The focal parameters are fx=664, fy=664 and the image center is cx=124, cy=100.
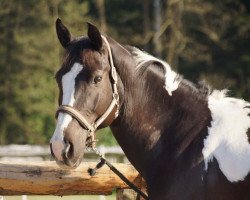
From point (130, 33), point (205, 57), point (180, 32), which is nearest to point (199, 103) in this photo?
point (180, 32)

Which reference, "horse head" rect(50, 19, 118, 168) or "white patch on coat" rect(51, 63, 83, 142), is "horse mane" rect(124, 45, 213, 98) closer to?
"horse head" rect(50, 19, 118, 168)

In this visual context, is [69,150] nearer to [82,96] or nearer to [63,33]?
[82,96]

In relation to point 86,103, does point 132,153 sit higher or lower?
lower

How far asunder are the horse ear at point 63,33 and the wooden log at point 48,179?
1669mm

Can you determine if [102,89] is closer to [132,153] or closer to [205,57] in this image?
[132,153]

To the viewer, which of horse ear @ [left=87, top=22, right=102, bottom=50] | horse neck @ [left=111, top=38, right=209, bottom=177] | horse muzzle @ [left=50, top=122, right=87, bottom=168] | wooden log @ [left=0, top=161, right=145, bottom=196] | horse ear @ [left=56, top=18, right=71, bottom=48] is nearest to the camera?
horse muzzle @ [left=50, top=122, right=87, bottom=168]

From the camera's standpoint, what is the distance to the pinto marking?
15.2ft

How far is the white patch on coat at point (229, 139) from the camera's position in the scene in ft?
15.2

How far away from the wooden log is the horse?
4.63 ft

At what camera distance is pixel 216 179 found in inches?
183

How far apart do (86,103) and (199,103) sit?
0.88 metres

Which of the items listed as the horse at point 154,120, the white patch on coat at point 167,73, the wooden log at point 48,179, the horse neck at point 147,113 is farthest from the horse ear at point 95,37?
the wooden log at point 48,179

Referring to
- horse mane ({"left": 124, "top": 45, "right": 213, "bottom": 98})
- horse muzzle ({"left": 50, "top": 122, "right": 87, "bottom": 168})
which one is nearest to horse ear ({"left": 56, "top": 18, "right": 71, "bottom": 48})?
horse mane ({"left": 124, "top": 45, "right": 213, "bottom": 98})

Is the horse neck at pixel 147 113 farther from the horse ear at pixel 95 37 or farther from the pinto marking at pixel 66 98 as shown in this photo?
the pinto marking at pixel 66 98
